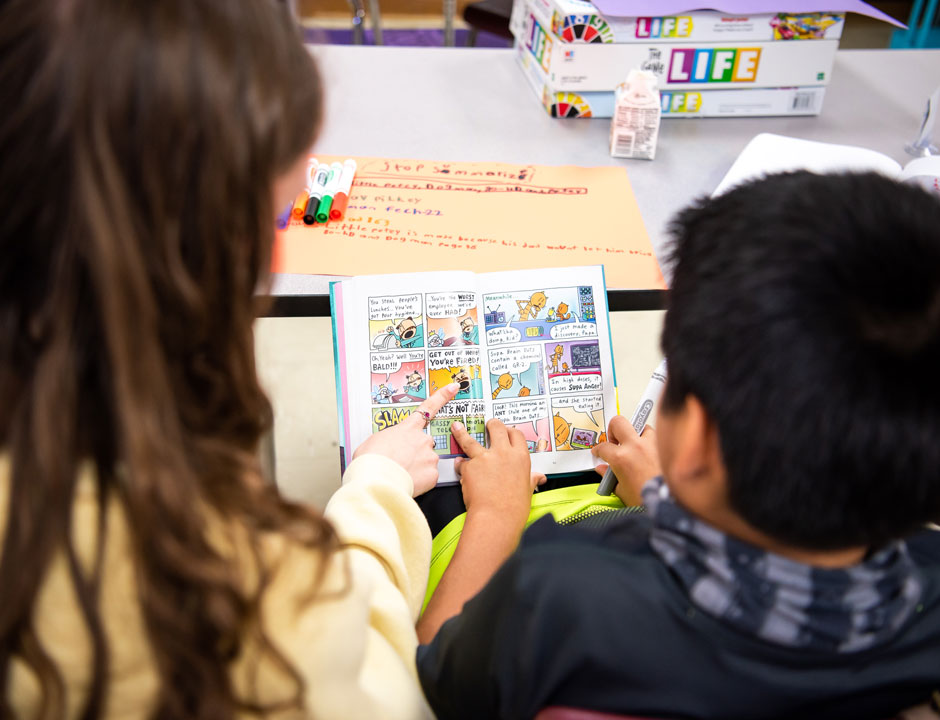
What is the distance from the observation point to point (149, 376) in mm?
433

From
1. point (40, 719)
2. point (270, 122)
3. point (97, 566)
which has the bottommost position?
point (40, 719)

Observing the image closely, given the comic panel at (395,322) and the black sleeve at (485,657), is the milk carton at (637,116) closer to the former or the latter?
the comic panel at (395,322)

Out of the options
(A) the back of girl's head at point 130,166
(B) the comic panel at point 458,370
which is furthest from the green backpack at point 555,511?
(A) the back of girl's head at point 130,166

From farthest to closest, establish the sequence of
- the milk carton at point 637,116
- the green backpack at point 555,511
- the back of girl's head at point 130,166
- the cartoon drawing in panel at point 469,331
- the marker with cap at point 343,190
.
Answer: the milk carton at point 637,116 < the marker with cap at point 343,190 < the cartoon drawing in panel at point 469,331 < the green backpack at point 555,511 < the back of girl's head at point 130,166

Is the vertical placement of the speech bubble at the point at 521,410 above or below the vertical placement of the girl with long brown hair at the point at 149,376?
below

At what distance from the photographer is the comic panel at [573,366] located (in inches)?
34.5

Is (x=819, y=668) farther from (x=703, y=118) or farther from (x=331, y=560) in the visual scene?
(x=703, y=118)

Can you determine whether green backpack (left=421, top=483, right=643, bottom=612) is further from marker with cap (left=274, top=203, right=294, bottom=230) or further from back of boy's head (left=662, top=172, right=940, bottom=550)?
marker with cap (left=274, top=203, right=294, bottom=230)

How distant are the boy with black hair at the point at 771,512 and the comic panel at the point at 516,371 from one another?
1.08ft

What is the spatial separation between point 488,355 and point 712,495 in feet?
1.35

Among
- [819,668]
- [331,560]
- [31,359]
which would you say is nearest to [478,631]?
[331,560]

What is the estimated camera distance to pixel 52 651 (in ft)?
1.50

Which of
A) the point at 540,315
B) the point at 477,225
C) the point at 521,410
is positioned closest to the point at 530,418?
the point at 521,410

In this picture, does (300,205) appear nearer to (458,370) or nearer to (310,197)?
(310,197)
